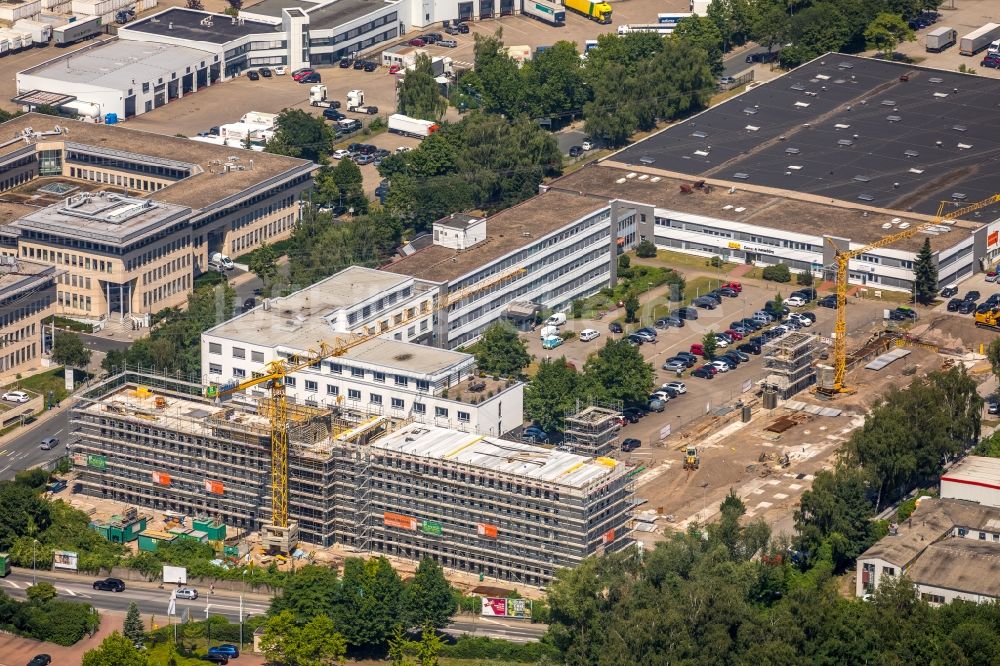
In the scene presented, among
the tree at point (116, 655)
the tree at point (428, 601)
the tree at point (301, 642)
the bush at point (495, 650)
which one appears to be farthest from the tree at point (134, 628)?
the bush at point (495, 650)

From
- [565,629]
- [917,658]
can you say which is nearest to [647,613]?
[565,629]

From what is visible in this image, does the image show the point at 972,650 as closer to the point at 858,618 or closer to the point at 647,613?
the point at 858,618

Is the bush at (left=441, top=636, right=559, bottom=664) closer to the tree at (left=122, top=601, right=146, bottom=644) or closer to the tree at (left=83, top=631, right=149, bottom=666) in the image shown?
the tree at (left=122, top=601, right=146, bottom=644)

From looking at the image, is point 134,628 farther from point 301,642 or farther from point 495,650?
point 495,650

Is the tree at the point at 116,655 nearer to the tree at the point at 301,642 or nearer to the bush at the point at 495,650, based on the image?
the tree at the point at 301,642

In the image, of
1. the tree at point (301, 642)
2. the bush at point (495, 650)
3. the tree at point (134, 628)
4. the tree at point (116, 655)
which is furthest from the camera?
the tree at point (134, 628)

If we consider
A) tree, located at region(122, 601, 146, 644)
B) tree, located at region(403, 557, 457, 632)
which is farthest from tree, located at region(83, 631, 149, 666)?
tree, located at region(403, 557, 457, 632)
